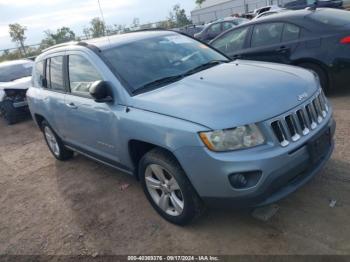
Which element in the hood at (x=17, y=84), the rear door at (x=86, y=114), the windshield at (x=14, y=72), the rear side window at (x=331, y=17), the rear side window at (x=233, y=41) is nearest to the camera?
the rear door at (x=86, y=114)

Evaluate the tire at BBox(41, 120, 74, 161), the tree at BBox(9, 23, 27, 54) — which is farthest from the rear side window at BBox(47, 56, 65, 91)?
the tree at BBox(9, 23, 27, 54)

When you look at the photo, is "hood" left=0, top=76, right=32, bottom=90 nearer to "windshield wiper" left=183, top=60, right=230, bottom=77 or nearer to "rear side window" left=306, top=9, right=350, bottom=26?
"windshield wiper" left=183, top=60, right=230, bottom=77

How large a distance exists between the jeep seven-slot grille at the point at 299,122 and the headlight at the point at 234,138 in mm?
167

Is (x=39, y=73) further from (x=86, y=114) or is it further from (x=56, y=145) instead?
(x=86, y=114)

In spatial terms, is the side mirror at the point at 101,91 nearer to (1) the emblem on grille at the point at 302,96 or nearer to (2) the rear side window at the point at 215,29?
(1) the emblem on grille at the point at 302,96

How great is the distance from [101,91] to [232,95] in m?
1.29

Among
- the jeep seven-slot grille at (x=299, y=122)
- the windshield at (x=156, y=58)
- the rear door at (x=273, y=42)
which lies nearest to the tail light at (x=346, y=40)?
the rear door at (x=273, y=42)

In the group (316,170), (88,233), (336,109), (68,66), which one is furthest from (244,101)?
(336,109)

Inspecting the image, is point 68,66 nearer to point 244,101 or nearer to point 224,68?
point 224,68

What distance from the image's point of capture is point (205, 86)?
10.9 ft

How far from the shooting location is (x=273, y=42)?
21.7 feet

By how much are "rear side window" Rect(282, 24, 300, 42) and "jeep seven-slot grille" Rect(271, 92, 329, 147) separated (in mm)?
3255

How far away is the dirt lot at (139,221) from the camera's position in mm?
3062

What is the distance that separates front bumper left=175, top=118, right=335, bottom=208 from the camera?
2721 millimetres
